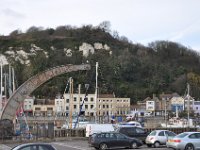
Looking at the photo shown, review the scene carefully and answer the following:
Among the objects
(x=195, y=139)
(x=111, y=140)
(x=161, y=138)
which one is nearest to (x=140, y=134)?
(x=161, y=138)

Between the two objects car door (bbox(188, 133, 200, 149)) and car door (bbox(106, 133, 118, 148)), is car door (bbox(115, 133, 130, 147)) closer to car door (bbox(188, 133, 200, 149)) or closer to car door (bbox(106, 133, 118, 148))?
car door (bbox(106, 133, 118, 148))

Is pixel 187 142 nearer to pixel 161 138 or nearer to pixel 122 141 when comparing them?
pixel 122 141

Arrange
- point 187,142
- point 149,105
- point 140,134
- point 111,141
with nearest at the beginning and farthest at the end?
point 187,142 → point 111,141 → point 140,134 → point 149,105

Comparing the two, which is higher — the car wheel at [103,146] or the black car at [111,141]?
the black car at [111,141]

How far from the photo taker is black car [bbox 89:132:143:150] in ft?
105

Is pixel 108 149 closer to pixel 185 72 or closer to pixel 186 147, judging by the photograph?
pixel 186 147

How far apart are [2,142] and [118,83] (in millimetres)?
129459

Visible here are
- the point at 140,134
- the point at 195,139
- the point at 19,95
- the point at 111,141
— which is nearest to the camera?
the point at 195,139

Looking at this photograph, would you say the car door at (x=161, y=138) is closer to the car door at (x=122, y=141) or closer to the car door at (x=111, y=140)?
the car door at (x=122, y=141)

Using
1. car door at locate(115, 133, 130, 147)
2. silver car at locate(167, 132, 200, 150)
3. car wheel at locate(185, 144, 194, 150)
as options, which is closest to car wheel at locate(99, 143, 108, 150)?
car door at locate(115, 133, 130, 147)

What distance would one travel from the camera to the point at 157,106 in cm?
15700

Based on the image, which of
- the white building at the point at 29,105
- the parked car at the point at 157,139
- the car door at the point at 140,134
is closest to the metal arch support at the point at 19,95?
the car door at the point at 140,134

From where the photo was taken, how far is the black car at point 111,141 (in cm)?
3188

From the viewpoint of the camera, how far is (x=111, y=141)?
3198 centimetres
